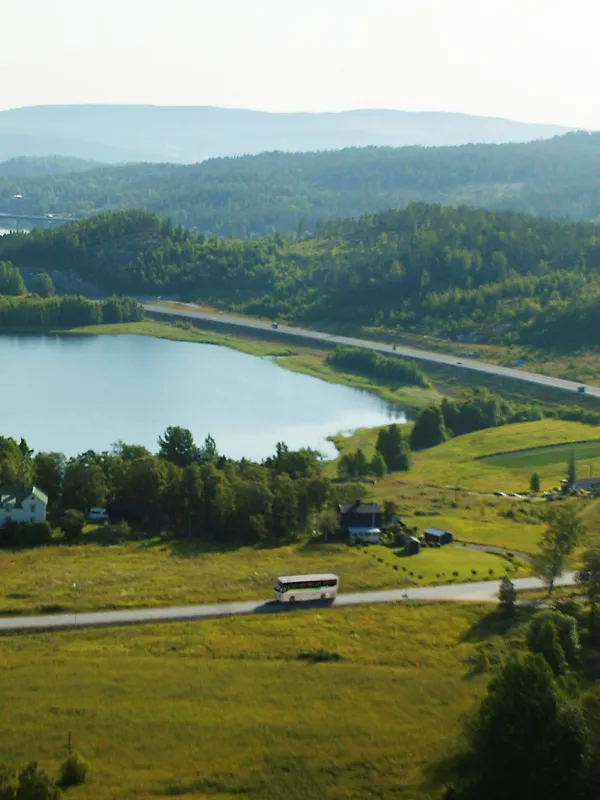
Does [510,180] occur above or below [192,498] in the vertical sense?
above

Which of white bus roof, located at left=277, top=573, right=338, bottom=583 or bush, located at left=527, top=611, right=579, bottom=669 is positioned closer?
bush, located at left=527, top=611, right=579, bottom=669

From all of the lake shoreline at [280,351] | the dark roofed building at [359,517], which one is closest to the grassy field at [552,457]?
the lake shoreline at [280,351]

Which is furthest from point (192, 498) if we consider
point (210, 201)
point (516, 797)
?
point (210, 201)

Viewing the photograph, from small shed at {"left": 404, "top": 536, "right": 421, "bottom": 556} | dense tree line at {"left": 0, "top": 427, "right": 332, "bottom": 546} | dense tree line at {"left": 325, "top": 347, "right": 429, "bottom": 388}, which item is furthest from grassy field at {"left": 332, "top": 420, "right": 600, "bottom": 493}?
dense tree line at {"left": 325, "top": 347, "right": 429, "bottom": 388}

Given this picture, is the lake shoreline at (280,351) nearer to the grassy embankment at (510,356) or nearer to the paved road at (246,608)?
the grassy embankment at (510,356)

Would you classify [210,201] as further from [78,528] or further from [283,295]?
[78,528]

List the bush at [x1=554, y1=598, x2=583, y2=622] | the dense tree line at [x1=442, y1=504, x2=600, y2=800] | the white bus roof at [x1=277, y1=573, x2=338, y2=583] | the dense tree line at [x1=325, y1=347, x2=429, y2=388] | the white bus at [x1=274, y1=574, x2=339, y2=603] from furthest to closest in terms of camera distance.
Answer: the dense tree line at [x1=325, y1=347, x2=429, y2=388], the white bus roof at [x1=277, y1=573, x2=338, y2=583], the white bus at [x1=274, y1=574, x2=339, y2=603], the bush at [x1=554, y1=598, x2=583, y2=622], the dense tree line at [x1=442, y1=504, x2=600, y2=800]

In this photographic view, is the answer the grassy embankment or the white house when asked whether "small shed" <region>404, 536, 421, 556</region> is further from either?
the grassy embankment
